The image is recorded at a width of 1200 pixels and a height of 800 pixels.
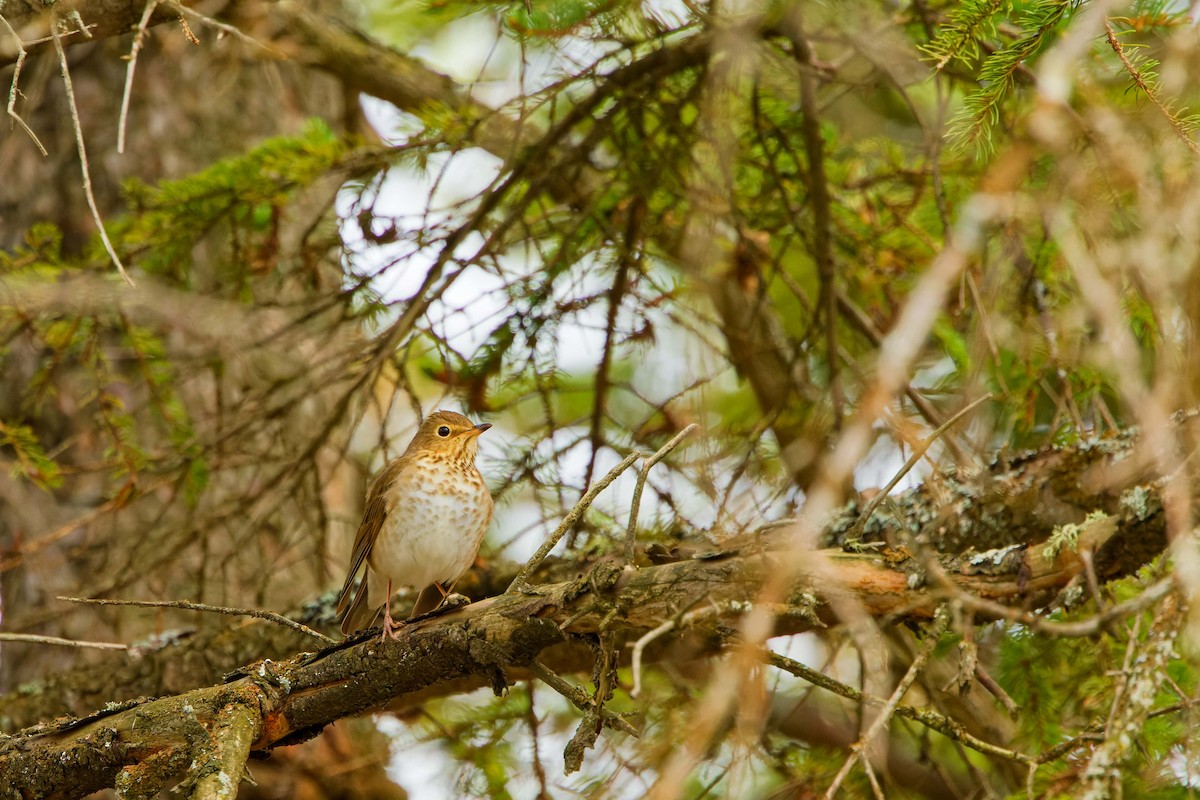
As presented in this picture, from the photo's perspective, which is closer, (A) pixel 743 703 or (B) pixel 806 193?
(A) pixel 743 703

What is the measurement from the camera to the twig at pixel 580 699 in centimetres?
243

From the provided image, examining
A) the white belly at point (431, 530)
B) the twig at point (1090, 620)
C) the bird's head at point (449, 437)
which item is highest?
the bird's head at point (449, 437)

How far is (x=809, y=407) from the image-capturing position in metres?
4.25

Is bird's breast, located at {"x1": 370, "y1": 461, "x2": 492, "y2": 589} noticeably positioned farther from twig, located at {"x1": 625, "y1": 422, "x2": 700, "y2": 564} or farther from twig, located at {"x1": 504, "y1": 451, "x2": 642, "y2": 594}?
twig, located at {"x1": 625, "y1": 422, "x2": 700, "y2": 564}

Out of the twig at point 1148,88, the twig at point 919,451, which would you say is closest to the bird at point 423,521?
the twig at point 919,451

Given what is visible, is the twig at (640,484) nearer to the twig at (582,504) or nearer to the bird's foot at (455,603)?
the twig at (582,504)

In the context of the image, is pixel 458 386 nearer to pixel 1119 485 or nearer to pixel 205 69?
pixel 1119 485

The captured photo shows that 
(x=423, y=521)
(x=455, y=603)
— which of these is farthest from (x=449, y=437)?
(x=455, y=603)

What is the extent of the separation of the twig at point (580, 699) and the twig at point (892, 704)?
0.46 m

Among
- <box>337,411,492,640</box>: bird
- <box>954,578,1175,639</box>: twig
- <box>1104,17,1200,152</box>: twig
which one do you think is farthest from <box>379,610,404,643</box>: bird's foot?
<box>1104,17,1200,152</box>: twig

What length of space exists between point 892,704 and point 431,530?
7.88 feet

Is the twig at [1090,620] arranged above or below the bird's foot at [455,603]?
below

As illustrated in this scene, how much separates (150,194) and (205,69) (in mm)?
1999

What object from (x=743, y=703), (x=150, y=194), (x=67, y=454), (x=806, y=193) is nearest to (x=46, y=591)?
(x=67, y=454)
